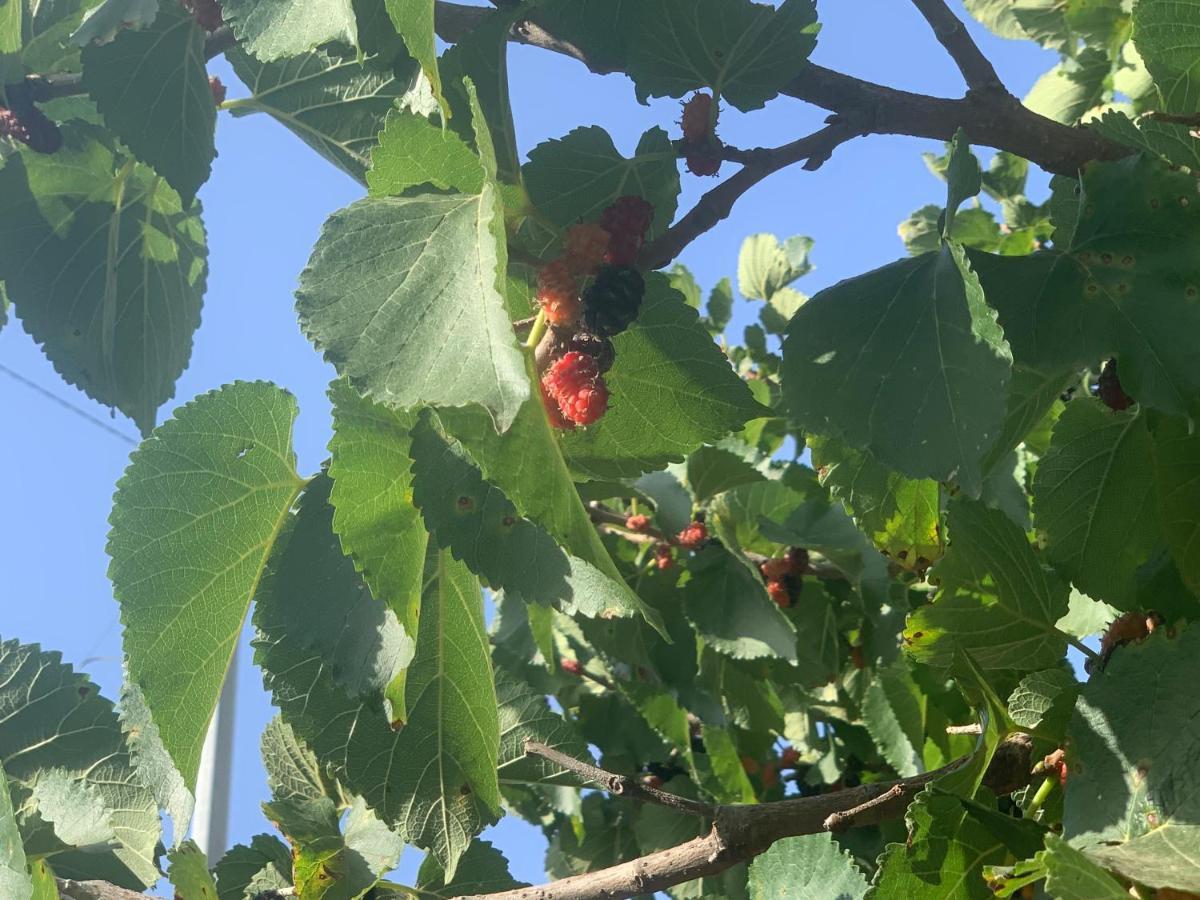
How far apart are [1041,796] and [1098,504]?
0.18 meters

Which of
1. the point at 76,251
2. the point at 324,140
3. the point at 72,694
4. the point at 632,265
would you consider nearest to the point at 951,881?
the point at 632,265

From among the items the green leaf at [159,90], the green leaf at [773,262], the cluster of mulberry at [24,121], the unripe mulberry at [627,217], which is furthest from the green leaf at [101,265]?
the green leaf at [773,262]

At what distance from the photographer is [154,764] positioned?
0.67m

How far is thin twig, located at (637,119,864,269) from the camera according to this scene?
60cm

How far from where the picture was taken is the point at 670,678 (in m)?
1.19

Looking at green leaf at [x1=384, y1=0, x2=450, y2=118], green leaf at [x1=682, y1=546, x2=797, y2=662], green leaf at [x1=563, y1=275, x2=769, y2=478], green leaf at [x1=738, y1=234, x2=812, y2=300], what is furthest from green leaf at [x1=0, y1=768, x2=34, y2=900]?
green leaf at [x1=738, y1=234, x2=812, y2=300]

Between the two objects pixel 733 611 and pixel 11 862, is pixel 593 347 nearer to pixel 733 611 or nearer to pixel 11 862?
pixel 11 862

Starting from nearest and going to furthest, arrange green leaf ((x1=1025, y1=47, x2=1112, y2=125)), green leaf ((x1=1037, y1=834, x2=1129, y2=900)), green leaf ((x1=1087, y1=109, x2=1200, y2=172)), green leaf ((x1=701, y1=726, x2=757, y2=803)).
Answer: green leaf ((x1=1037, y1=834, x2=1129, y2=900)), green leaf ((x1=1087, y1=109, x2=1200, y2=172)), green leaf ((x1=701, y1=726, x2=757, y2=803)), green leaf ((x1=1025, y1=47, x2=1112, y2=125))

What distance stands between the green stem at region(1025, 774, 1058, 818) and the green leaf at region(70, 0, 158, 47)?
0.71m

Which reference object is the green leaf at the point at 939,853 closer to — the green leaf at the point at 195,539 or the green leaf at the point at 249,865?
the green leaf at the point at 195,539

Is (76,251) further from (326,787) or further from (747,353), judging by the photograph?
(747,353)

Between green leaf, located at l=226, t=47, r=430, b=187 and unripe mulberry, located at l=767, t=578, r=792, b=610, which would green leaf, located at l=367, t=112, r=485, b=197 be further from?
unripe mulberry, located at l=767, t=578, r=792, b=610

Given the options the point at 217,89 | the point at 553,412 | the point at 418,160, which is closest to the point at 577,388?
the point at 553,412

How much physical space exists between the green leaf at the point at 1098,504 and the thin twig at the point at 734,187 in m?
0.22
